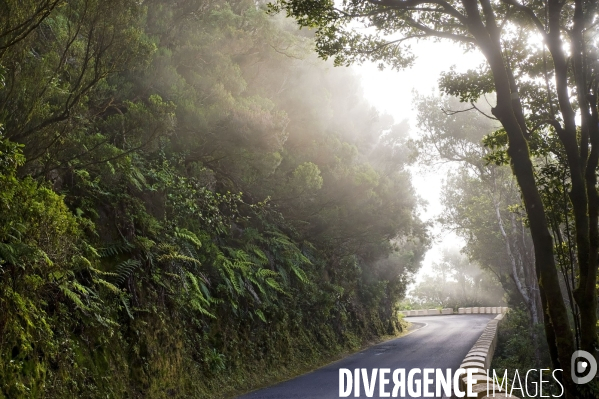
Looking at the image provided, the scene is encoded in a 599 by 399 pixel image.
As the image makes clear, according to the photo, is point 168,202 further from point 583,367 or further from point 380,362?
point 583,367

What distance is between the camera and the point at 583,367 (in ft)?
22.4

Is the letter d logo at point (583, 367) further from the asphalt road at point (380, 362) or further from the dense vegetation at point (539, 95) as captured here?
the asphalt road at point (380, 362)

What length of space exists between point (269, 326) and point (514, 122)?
991cm

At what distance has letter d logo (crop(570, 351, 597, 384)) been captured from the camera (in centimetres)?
675

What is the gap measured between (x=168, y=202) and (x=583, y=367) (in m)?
9.16

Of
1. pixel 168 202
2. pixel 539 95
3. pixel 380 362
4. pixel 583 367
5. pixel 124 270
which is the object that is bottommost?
pixel 380 362

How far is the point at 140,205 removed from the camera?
443 inches

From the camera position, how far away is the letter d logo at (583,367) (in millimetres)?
6750

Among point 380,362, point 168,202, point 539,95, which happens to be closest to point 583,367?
point 539,95

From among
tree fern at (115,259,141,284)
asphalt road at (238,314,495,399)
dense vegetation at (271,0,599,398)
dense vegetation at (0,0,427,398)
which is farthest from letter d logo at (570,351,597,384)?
tree fern at (115,259,141,284)

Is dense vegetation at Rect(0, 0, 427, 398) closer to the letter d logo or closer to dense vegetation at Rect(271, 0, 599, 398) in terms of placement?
dense vegetation at Rect(271, 0, 599, 398)

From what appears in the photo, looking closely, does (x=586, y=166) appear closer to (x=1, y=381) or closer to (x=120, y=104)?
(x=1, y=381)

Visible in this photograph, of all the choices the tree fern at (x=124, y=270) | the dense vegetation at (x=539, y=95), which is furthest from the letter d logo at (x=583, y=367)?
the tree fern at (x=124, y=270)

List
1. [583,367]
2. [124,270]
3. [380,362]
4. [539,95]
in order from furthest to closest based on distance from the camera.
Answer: [380,362]
[539,95]
[124,270]
[583,367]
